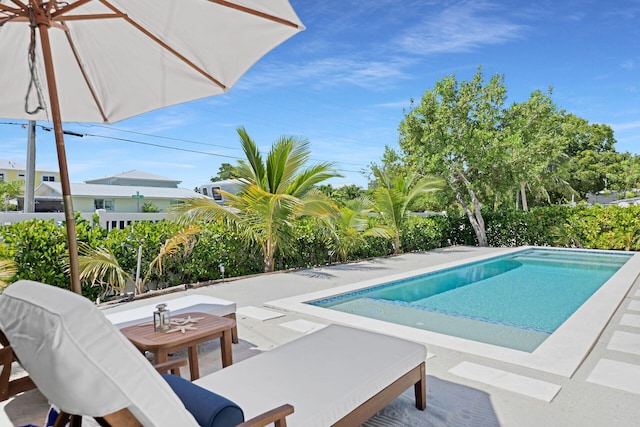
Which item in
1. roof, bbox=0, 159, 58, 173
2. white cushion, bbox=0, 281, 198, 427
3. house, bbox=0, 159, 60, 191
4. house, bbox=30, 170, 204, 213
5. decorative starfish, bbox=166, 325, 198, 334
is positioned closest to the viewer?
white cushion, bbox=0, 281, 198, 427

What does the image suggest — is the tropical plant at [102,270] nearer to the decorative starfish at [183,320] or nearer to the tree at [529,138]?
the decorative starfish at [183,320]

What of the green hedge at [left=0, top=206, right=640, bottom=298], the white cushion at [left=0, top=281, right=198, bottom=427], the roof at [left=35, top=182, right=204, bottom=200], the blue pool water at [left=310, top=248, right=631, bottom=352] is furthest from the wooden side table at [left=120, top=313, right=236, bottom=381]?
the roof at [left=35, top=182, right=204, bottom=200]

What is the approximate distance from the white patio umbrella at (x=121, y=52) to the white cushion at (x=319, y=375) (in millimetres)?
1587

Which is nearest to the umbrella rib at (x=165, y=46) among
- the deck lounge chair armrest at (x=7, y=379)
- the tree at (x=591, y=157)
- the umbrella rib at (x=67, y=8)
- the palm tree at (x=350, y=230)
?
the umbrella rib at (x=67, y=8)

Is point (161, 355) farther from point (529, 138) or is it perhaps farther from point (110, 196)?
→ point (110, 196)

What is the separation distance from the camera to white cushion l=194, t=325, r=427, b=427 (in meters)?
2.06

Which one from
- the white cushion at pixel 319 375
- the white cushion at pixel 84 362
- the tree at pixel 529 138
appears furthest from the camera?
the tree at pixel 529 138

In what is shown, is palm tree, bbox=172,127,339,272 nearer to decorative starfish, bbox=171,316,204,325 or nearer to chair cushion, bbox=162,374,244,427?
decorative starfish, bbox=171,316,204,325

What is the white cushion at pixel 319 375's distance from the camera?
206 cm

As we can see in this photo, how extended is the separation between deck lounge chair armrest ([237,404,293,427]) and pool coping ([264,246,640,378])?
283 centimetres

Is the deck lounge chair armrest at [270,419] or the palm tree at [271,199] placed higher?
the palm tree at [271,199]

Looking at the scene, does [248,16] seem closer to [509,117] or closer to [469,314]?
[469,314]

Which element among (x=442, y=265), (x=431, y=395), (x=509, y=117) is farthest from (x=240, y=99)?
(x=431, y=395)

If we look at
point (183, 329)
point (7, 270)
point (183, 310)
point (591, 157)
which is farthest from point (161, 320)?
point (591, 157)
